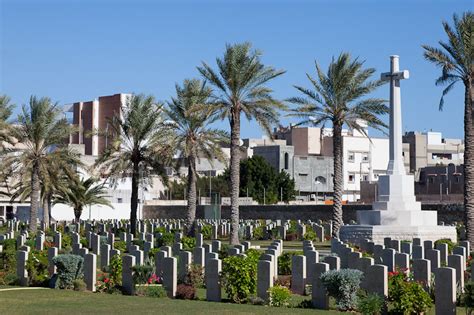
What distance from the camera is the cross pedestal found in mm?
32688

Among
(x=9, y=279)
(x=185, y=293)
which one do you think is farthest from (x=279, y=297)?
(x=9, y=279)

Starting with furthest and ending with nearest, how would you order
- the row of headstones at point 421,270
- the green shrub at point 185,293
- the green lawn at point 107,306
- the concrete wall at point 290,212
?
the concrete wall at point 290,212 → the green shrub at point 185,293 → the green lawn at point 107,306 → the row of headstones at point 421,270

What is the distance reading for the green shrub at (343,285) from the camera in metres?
15.5

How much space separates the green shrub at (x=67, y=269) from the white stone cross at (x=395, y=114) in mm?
17536

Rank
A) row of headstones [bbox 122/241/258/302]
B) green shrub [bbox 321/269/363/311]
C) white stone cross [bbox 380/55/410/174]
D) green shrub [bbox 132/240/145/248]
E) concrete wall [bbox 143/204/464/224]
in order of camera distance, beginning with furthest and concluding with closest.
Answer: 1. concrete wall [bbox 143/204/464/224]
2. white stone cross [bbox 380/55/410/174]
3. green shrub [bbox 132/240/145/248]
4. row of headstones [bbox 122/241/258/302]
5. green shrub [bbox 321/269/363/311]

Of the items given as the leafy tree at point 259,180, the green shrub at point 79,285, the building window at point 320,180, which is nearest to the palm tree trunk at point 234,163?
the green shrub at point 79,285

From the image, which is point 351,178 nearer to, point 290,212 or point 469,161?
point 290,212

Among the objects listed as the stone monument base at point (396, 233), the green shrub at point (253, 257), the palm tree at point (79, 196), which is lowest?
the green shrub at point (253, 257)

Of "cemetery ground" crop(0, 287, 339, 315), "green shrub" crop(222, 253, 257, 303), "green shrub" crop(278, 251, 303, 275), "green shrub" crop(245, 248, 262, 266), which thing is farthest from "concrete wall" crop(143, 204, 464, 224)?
"cemetery ground" crop(0, 287, 339, 315)

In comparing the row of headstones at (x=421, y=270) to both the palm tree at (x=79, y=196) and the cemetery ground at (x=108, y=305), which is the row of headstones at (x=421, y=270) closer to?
the cemetery ground at (x=108, y=305)

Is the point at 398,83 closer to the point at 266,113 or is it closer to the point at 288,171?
the point at 266,113

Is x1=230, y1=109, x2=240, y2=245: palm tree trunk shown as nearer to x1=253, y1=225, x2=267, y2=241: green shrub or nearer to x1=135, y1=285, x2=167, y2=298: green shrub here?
x1=253, y1=225, x2=267, y2=241: green shrub

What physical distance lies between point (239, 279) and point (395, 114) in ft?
60.2

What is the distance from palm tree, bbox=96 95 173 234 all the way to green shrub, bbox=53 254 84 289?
22.2 metres
